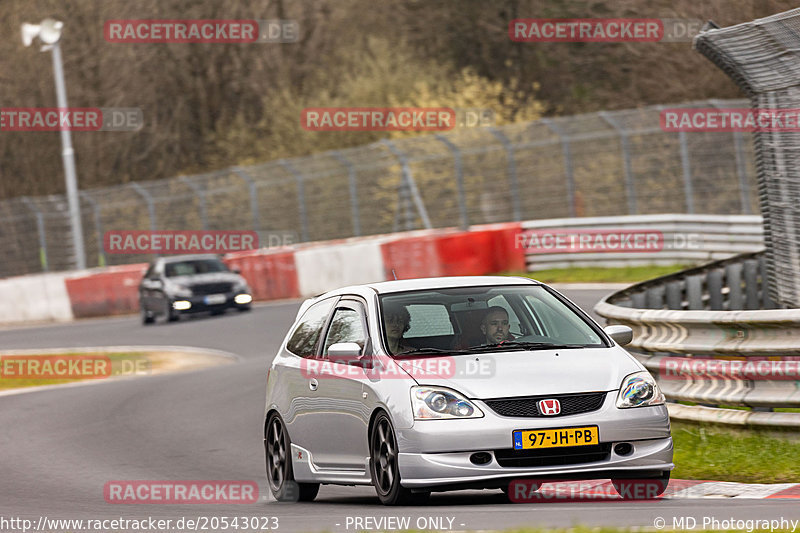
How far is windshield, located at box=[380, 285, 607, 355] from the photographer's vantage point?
9.34 m

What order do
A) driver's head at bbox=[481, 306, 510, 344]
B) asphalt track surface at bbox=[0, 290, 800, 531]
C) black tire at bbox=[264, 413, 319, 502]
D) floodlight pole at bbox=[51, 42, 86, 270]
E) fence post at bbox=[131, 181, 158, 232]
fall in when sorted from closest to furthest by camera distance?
asphalt track surface at bbox=[0, 290, 800, 531]
driver's head at bbox=[481, 306, 510, 344]
black tire at bbox=[264, 413, 319, 502]
fence post at bbox=[131, 181, 158, 232]
floodlight pole at bbox=[51, 42, 86, 270]

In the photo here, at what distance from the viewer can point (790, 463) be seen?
31.3ft

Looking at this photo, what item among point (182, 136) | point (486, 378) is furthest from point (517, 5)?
point (486, 378)

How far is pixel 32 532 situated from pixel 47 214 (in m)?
29.1

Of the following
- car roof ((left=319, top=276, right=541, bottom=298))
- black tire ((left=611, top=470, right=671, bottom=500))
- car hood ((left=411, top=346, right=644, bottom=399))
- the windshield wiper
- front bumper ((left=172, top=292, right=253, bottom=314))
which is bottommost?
front bumper ((left=172, top=292, right=253, bottom=314))

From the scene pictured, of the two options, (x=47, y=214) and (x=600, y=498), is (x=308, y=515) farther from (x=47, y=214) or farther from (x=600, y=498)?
(x=47, y=214)

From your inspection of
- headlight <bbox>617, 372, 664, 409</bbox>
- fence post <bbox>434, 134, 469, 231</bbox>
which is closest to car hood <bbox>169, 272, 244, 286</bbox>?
fence post <bbox>434, 134, 469, 231</bbox>

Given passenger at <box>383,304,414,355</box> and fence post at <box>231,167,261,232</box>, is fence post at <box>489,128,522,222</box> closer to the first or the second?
fence post at <box>231,167,261,232</box>

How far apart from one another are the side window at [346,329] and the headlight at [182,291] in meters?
19.6

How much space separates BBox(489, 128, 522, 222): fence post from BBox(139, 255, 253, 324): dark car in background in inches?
217

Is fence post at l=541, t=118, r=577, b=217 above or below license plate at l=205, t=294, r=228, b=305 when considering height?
above

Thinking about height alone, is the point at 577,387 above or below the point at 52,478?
above

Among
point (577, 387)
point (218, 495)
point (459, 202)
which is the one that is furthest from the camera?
point (459, 202)

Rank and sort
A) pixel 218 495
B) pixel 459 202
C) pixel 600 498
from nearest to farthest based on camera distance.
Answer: pixel 600 498
pixel 218 495
pixel 459 202
